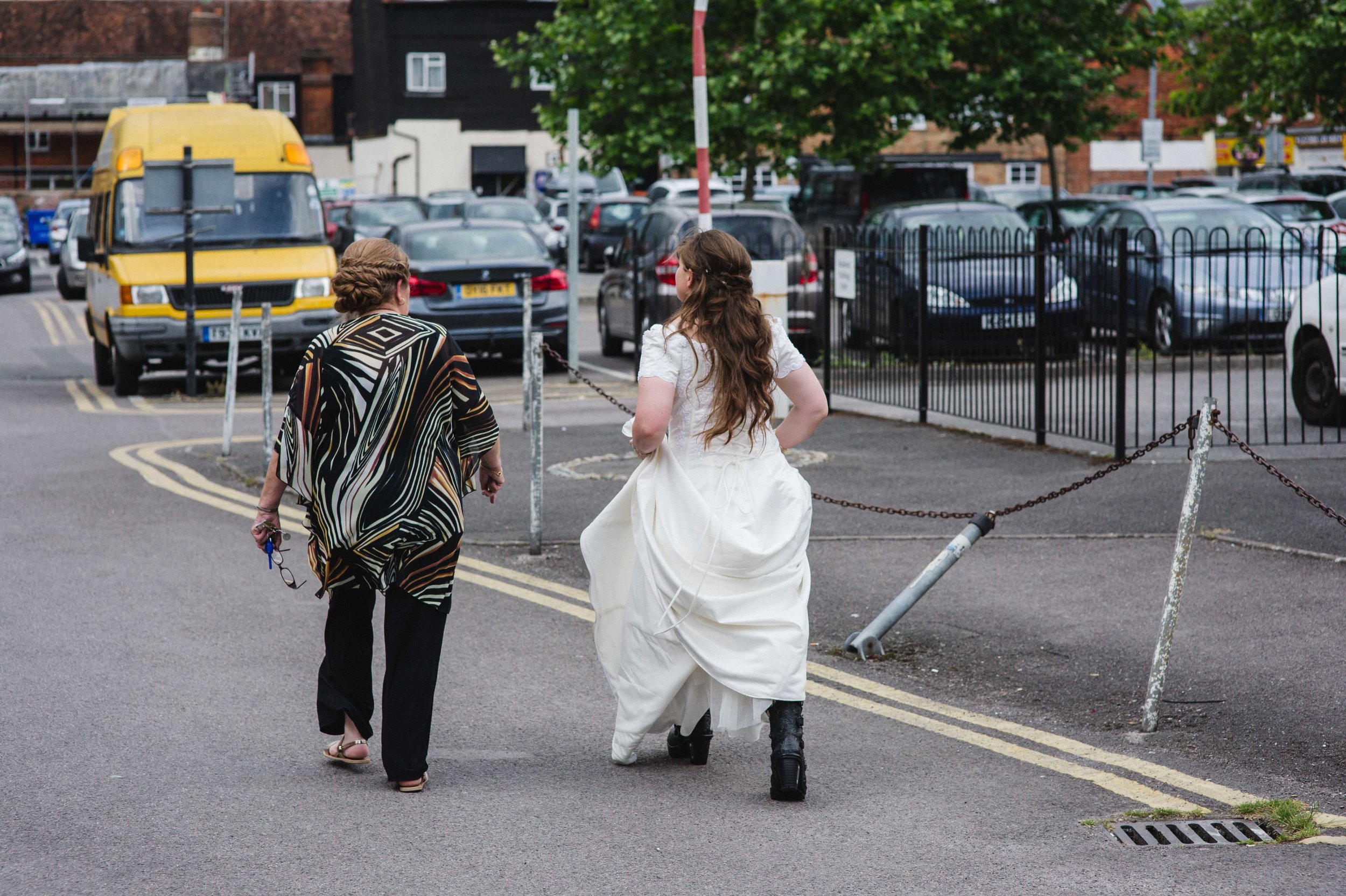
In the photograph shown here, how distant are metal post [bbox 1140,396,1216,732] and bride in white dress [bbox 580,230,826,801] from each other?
145cm

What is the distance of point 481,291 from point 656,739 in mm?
13043

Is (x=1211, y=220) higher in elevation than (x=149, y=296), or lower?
higher

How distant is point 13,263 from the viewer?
37.8 m

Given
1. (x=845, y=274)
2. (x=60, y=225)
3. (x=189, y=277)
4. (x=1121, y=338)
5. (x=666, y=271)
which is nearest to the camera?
(x=1121, y=338)

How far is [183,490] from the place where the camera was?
1173 cm

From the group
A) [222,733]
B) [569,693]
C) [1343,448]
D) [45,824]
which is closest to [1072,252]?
[1343,448]

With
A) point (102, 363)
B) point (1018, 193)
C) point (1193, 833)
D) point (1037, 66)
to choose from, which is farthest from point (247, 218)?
point (1018, 193)

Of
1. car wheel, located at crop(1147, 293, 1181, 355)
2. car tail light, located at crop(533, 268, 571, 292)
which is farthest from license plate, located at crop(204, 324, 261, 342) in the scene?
car wheel, located at crop(1147, 293, 1181, 355)

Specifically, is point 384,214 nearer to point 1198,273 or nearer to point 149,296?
point 149,296

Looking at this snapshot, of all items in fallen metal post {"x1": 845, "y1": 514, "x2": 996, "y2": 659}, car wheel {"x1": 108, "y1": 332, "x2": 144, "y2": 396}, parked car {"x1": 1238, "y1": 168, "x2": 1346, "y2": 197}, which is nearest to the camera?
fallen metal post {"x1": 845, "y1": 514, "x2": 996, "y2": 659}

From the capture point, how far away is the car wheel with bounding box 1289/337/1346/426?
12.6 meters

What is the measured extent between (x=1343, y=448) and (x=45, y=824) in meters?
9.89

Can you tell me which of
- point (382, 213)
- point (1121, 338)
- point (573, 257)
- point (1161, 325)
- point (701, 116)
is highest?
point (382, 213)

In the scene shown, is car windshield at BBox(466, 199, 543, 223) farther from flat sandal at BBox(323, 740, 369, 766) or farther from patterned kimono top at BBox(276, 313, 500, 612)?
patterned kimono top at BBox(276, 313, 500, 612)
